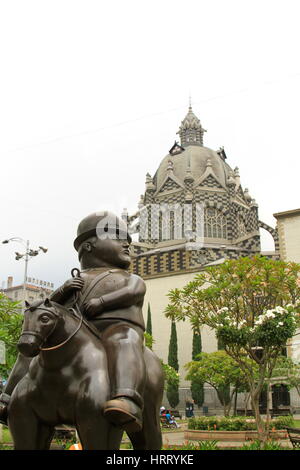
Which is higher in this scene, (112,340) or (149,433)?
(112,340)

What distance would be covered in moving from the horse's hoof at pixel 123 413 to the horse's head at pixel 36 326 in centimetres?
64

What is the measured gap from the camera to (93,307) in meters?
3.70

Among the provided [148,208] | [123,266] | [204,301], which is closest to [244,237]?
→ [148,208]

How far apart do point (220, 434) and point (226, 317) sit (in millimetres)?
4822

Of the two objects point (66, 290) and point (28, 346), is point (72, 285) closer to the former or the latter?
point (66, 290)

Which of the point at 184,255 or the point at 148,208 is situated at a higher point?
the point at 148,208

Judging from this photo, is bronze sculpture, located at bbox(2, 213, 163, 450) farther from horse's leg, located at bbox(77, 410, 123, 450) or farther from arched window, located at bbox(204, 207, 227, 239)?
arched window, located at bbox(204, 207, 227, 239)

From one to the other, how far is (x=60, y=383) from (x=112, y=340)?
1.60 feet

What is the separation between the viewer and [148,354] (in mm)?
3924

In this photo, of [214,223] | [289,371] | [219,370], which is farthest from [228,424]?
[214,223]

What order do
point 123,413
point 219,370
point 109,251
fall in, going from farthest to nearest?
1. point 219,370
2. point 109,251
3. point 123,413

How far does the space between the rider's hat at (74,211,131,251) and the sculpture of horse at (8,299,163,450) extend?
886 mm

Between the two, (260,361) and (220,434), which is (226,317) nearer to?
(260,361)

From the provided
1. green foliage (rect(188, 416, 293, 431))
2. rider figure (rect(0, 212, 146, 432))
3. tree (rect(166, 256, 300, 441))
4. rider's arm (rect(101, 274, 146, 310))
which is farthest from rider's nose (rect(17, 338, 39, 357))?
green foliage (rect(188, 416, 293, 431))
